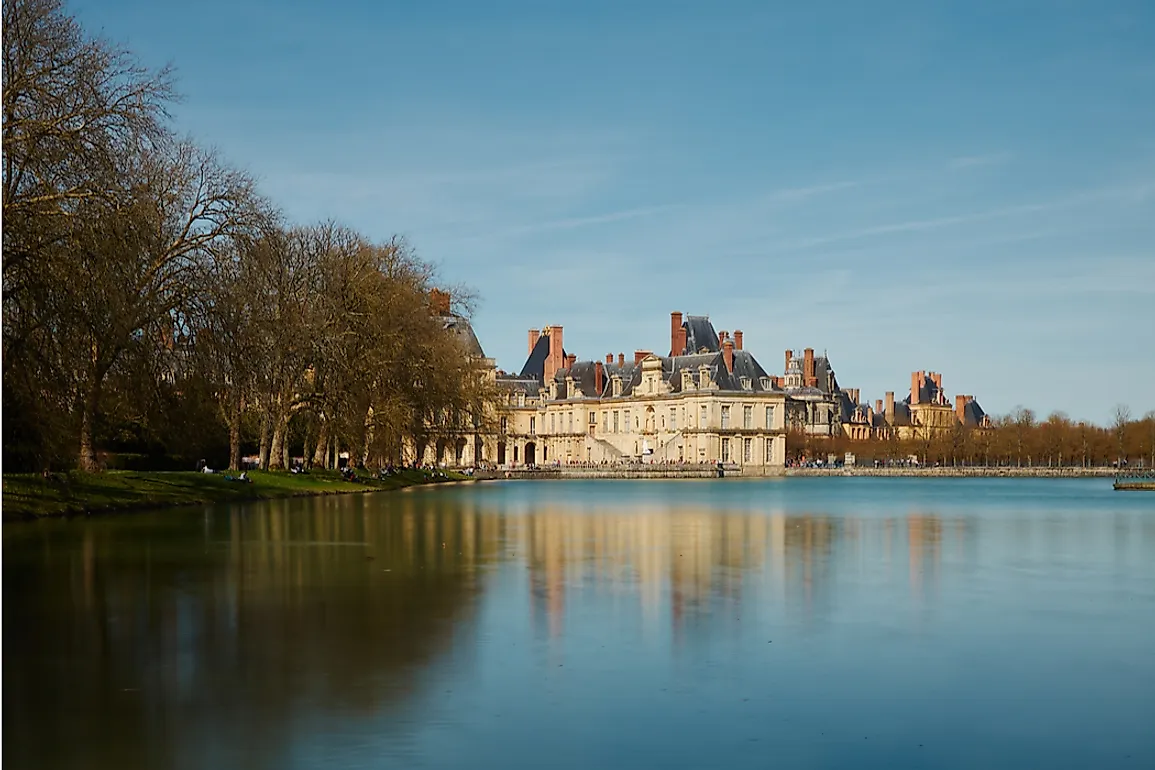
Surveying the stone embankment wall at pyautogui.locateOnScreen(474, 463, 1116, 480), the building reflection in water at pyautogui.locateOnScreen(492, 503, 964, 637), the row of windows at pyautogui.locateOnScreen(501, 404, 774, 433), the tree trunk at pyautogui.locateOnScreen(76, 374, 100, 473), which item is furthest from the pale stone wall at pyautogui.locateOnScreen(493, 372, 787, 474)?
the building reflection in water at pyautogui.locateOnScreen(492, 503, 964, 637)

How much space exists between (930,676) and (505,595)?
4.65 meters

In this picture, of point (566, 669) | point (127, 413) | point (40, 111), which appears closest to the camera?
point (566, 669)

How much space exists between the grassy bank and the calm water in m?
5.60

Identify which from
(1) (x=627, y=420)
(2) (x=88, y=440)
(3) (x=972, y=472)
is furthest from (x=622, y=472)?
(2) (x=88, y=440)

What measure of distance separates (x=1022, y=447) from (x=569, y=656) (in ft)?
309

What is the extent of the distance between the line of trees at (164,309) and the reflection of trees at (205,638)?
3241mm

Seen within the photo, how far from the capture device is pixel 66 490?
2455 centimetres

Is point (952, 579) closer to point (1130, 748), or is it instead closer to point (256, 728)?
point (1130, 748)

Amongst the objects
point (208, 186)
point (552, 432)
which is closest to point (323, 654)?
point (208, 186)

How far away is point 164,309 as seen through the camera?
82.7 ft

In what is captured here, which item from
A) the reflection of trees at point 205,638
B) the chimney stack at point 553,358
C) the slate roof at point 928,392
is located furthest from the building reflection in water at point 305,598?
the slate roof at point 928,392

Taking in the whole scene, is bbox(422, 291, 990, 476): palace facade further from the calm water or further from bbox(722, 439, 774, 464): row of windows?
the calm water

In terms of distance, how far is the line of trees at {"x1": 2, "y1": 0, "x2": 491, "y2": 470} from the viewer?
57.3 ft

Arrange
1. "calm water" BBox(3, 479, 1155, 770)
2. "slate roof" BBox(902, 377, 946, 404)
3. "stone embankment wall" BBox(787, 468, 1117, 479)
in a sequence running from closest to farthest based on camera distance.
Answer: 1. "calm water" BBox(3, 479, 1155, 770)
2. "stone embankment wall" BBox(787, 468, 1117, 479)
3. "slate roof" BBox(902, 377, 946, 404)
